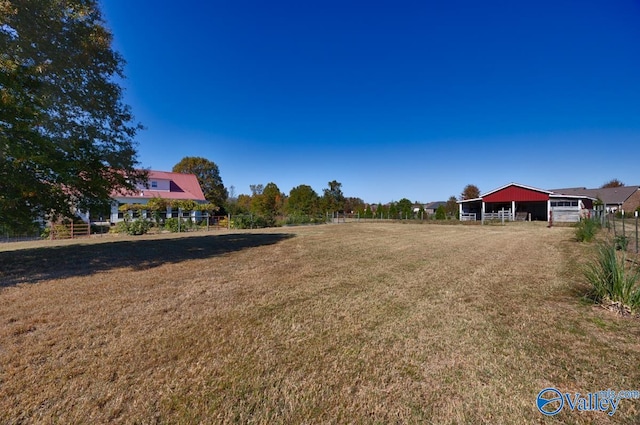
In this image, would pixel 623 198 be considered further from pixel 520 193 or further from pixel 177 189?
pixel 177 189

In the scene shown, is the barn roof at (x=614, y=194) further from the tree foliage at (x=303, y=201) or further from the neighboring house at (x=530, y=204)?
the tree foliage at (x=303, y=201)

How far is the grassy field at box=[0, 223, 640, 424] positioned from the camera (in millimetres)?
1848

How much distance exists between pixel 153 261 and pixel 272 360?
6125mm

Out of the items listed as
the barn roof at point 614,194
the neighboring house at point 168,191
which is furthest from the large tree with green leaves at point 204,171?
the barn roof at point 614,194

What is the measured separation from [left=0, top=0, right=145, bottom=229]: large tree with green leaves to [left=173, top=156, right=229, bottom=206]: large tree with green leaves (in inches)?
1387

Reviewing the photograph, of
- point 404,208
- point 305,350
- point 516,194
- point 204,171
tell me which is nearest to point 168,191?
point 204,171

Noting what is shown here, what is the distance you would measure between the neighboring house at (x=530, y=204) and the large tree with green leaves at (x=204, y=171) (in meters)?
36.4

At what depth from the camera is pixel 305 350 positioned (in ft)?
8.54

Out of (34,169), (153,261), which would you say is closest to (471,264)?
(153,261)

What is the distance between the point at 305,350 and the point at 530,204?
39.8 metres

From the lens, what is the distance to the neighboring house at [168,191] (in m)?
27.2

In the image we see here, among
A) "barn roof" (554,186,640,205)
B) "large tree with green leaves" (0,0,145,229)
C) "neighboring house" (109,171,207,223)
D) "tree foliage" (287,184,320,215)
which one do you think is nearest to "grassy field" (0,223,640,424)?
"large tree with green leaves" (0,0,145,229)

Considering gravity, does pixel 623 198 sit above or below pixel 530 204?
above

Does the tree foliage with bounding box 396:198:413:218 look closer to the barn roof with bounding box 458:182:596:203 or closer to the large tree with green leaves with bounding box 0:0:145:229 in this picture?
the barn roof with bounding box 458:182:596:203
